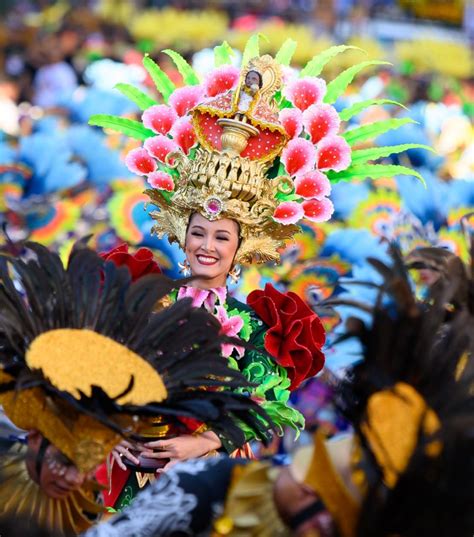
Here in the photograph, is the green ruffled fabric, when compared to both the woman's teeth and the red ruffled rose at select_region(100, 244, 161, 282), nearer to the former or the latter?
the woman's teeth

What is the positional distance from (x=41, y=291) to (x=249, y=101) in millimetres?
1523

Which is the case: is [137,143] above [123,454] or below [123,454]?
above

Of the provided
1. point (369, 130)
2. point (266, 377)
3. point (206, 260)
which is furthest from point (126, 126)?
point (266, 377)

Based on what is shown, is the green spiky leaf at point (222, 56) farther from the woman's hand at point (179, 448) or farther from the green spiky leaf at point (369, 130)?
the woman's hand at point (179, 448)

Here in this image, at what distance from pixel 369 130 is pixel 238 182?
0.54 meters

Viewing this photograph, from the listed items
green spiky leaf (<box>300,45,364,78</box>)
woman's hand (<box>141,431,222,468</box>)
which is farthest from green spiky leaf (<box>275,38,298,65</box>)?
woman's hand (<box>141,431,222,468</box>)

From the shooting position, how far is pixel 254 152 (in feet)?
14.4

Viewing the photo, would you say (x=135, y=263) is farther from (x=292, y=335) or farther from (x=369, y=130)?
(x=369, y=130)

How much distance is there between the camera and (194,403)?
3035 millimetres

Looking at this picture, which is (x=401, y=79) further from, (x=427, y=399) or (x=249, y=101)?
(x=427, y=399)

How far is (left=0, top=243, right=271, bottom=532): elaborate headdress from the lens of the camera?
293cm

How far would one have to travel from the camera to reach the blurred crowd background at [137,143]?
762cm

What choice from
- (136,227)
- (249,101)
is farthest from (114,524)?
(136,227)

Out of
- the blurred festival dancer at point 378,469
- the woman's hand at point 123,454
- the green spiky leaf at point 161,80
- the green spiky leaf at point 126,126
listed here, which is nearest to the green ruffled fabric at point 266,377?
the woman's hand at point 123,454
